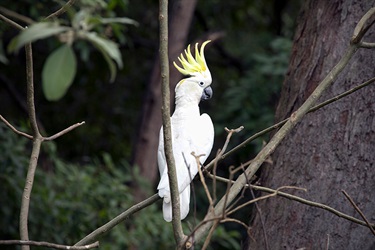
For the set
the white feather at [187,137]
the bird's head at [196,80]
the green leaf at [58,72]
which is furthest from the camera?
the bird's head at [196,80]

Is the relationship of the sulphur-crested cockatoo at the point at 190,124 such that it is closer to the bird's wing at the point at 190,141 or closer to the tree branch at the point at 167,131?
the bird's wing at the point at 190,141


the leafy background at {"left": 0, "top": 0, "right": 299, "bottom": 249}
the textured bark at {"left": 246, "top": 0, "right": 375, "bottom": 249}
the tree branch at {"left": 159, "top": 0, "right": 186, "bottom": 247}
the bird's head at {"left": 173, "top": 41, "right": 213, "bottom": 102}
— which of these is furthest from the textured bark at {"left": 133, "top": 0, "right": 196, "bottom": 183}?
the tree branch at {"left": 159, "top": 0, "right": 186, "bottom": 247}

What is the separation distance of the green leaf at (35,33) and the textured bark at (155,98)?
13.6 feet

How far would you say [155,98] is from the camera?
518 centimetres

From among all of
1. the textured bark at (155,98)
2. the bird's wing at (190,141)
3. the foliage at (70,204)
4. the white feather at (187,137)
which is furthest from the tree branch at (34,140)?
the textured bark at (155,98)

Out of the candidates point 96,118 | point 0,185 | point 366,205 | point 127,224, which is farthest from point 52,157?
point 366,205

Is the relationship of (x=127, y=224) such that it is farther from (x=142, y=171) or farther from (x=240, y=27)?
(x=240, y=27)

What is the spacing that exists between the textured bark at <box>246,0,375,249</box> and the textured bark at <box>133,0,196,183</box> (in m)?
2.70

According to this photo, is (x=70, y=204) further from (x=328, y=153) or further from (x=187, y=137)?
(x=328, y=153)

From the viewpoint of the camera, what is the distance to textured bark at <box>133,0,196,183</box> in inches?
202

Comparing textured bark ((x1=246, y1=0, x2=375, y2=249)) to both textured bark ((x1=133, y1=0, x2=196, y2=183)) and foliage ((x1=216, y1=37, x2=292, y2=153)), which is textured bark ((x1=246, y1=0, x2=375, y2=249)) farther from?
textured bark ((x1=133, y1=0, x2=196, y2=183))

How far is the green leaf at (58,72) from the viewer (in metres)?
0.82

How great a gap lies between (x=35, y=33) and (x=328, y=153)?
155cm

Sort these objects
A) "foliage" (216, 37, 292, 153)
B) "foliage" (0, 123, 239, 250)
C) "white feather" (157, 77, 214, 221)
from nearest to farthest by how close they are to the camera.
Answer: "white feather" (157, 77, 214, 221) < "foliage" (0, 123, 239, 250) < "foliage" (216, 37, 292, 153)
